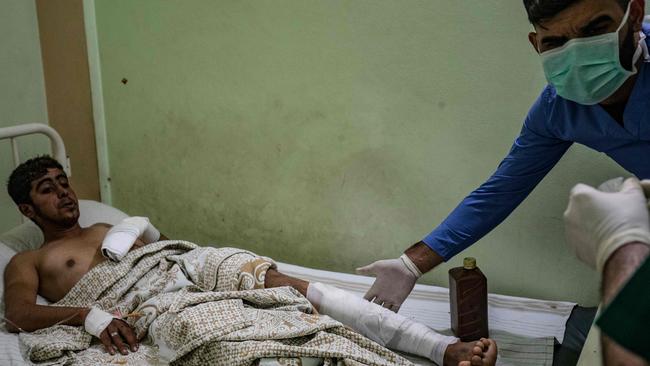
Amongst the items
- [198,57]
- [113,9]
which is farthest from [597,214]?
[113,9]

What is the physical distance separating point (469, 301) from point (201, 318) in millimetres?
801

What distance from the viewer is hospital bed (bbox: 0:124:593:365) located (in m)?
A: 1.75

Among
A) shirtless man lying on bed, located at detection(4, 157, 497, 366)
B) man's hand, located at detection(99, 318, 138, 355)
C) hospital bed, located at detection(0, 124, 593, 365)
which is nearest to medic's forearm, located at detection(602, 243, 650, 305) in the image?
shirtless man lying on bed, located at detection(4, 157, 497, 366)

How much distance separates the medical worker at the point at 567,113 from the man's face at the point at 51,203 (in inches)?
44.7

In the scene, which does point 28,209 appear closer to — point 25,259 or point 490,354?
point 25,259

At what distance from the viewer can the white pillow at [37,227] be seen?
7.57ft

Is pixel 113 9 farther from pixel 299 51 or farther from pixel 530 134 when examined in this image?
pixel 530 134

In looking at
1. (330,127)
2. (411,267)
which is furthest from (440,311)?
(330,127)

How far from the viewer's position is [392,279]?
5.96ft

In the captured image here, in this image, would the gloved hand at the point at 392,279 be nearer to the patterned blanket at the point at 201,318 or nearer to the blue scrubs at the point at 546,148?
the blue scrubs at the point at 546,148

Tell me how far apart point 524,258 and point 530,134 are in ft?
1.95

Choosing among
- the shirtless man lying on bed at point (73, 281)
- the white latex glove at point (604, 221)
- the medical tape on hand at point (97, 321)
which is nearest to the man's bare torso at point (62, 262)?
the shirtless man lying on bed at point (73, 281)

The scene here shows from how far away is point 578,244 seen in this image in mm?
922

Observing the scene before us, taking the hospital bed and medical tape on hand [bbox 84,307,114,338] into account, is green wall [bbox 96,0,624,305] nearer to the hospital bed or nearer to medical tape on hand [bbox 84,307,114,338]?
the hospital bed
